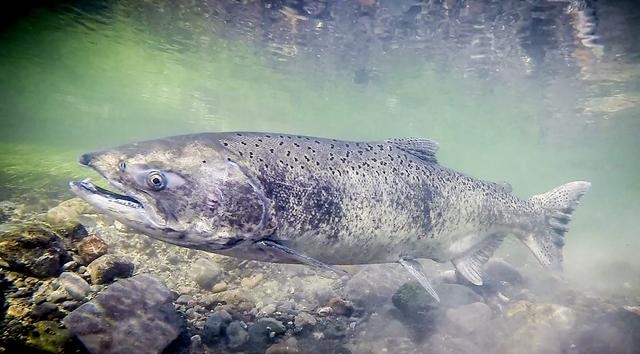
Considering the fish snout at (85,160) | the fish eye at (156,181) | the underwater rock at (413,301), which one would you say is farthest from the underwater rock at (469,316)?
the fish snout at (85,160)

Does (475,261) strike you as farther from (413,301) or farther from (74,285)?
(74,285)

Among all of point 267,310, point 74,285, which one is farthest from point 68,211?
point 267,310

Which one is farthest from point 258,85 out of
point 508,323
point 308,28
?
point 508,323

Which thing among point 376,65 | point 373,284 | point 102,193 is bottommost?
point 373,284

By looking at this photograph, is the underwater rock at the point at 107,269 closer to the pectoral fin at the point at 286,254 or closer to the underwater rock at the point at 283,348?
the underwater rock at the point at 283,348

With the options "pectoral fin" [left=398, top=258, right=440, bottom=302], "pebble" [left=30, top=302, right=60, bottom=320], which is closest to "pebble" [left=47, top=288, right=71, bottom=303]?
"pebble" [left=30, top=302, right=60, bottom=320]

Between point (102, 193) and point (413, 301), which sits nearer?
point (102, 193)
